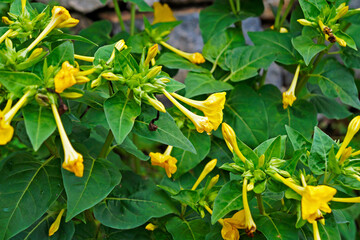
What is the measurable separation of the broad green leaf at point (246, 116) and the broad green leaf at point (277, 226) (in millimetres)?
468

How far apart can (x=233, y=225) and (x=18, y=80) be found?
80 centimetres

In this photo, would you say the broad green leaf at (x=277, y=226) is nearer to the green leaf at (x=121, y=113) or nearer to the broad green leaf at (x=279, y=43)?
the green leaf at (x=121, y=113)

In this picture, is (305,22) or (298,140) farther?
(305,22)

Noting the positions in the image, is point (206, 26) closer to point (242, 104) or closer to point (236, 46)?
point (236, 46)

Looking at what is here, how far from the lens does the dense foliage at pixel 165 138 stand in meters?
1.15

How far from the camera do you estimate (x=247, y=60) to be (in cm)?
193

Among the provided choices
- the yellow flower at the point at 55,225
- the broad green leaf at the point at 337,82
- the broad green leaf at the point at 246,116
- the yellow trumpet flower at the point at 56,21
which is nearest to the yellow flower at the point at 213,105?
the yellow trumpet flower at the point at 56,21

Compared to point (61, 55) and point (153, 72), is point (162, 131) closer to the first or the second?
point (153, 72)

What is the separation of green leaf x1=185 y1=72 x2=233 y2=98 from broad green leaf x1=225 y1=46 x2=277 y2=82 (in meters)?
0.14

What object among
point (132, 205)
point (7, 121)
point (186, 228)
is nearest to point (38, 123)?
point (7, 121)

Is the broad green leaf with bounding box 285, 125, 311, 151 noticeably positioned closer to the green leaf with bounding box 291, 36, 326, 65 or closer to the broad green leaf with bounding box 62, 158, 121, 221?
the green leaf with bounding box 291, 36, 326, 65

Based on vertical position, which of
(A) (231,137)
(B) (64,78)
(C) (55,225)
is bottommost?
(C) (55,225)

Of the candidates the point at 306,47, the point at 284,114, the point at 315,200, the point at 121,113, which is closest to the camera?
the point at 315,200

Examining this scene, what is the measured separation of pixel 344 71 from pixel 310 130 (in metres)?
0.35
